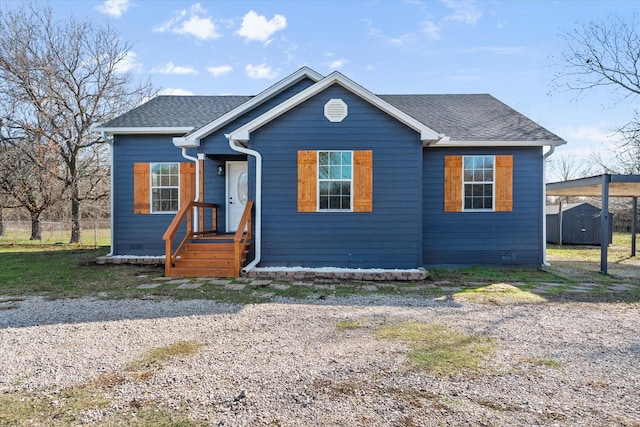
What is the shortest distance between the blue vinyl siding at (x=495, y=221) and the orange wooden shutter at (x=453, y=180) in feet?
0.38

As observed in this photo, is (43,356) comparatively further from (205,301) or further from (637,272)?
(637,272)

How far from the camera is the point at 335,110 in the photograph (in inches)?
298

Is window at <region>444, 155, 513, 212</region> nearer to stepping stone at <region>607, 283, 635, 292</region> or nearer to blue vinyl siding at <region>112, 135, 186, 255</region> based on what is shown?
stepping stone at <region>607, 283, 635, 292</region>

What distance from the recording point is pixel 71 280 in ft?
22.9

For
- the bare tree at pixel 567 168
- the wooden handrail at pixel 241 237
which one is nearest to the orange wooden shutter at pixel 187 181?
the wooden handrail at pixel 241 237

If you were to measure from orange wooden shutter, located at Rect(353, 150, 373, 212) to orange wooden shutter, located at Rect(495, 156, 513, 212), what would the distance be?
335 cm

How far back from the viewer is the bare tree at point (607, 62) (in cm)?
1445

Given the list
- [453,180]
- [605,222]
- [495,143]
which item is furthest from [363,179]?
[605,222]

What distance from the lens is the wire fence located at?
51.8 ft

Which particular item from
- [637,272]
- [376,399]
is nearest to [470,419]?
[376,399]

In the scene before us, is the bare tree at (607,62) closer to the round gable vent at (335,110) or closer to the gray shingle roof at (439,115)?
the gray shingle roof at (439,115)

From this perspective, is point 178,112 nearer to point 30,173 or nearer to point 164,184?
point 164,184

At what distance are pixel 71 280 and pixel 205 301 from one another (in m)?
3.47

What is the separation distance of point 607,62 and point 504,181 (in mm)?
10884
